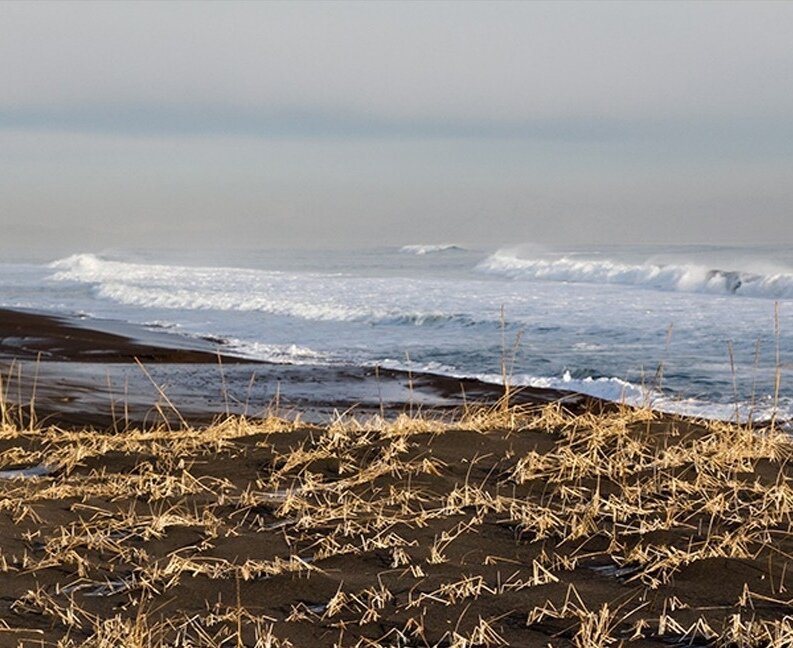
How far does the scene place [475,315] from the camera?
24797 mm

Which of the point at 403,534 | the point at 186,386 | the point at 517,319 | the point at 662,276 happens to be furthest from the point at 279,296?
the point at 403,534

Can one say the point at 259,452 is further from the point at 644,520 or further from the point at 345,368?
the point at 345,368

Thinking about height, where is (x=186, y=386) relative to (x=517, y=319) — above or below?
below

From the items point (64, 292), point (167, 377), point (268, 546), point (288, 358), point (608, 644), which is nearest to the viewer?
point (608, 644)

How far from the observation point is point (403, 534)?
466 cm

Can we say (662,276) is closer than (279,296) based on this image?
No

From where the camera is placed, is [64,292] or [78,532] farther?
[64,292]

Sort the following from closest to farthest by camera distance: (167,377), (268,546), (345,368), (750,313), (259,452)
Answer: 1. (268,546)
2. (259,452)
3. (167,377)
4. (345,368)
5. (750,313)

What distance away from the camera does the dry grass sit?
358cm

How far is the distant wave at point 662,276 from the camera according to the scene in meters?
32.1

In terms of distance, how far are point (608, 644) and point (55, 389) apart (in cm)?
1032

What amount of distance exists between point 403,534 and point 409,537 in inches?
2.0

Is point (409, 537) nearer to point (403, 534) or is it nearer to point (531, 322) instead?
point (403, 534)

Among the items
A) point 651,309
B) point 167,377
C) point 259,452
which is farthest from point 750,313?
point 259,452
